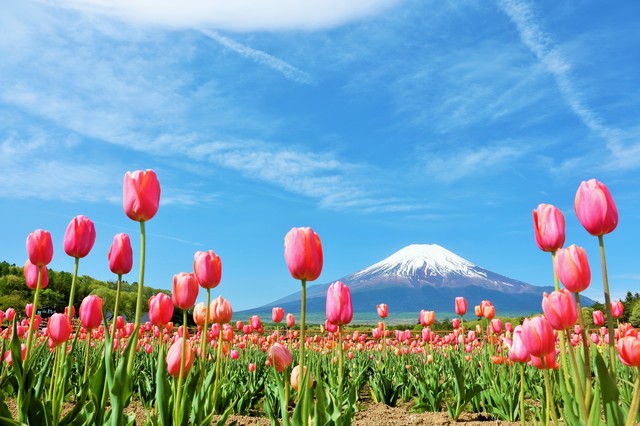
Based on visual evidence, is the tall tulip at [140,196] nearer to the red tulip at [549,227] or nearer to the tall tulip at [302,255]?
the tall tulip at [302,255]

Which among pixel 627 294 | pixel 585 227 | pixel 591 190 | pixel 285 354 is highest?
pixel 627 294

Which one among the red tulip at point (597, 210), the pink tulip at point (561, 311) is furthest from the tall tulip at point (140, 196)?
the red tulip at point (597, 210)

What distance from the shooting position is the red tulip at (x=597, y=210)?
2.60 m

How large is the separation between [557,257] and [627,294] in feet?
167

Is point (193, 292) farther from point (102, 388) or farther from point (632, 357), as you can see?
point (632, 357)

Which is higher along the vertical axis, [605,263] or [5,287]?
[5,287]

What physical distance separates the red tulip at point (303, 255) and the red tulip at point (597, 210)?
138 cm

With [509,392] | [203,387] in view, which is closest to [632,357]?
[203,387]

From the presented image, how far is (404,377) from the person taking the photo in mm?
8180

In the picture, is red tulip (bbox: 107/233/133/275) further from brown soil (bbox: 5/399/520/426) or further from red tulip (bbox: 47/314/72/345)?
brown soil (bbox: 5/399/520/426)

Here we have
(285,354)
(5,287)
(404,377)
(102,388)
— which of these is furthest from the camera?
(5,287)

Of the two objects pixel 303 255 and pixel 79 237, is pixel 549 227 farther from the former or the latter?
pixel 79 237

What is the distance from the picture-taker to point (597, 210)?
2.60 m

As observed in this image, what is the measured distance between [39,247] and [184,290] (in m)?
1.25
